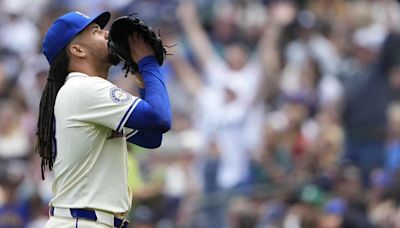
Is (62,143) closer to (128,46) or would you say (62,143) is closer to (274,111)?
(128,46)

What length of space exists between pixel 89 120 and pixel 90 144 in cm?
13

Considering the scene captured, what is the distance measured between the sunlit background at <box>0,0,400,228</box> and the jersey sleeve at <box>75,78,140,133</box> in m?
4.12

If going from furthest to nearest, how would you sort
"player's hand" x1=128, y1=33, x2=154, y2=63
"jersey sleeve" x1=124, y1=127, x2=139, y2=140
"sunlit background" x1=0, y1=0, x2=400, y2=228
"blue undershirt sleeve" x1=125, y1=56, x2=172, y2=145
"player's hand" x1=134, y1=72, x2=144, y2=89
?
1. "sunlit background" x1=0, y1=0, x2=400, y2=228
2. "jersey sleeve" x1=124, y1=127, x2=139, y2=140
3. "player's hand" x1=134, y1=72, x2=144, y2=89
4. "player's hand" x1=128, y1=33, x2=154, y2=63
5. "blue undershirt sleeve" x1=125, y1=56, x2=172, y2=145

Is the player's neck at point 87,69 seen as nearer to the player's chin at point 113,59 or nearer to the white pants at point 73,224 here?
the player's chin at point 113,59

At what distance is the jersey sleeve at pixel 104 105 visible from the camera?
5.02 m

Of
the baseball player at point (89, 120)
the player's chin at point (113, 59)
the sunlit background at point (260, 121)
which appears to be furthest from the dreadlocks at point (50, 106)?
the sunlit background at point (260, 121)

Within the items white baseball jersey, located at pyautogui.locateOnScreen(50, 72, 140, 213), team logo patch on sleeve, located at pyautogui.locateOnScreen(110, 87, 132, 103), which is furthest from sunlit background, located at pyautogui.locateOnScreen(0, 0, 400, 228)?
team logo patch on sleeve, located at pyautogui.locateOnScreen(110, 87, 132, 103)

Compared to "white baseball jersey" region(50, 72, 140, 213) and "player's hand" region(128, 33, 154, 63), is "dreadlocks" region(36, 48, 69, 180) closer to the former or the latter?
"white baseball jersey" region(50, 72, 140, 213)

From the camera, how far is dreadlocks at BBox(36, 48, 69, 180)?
17.1 ft

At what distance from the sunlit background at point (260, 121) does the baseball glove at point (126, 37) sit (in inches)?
159

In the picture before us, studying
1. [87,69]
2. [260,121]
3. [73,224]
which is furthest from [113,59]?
[260,121]

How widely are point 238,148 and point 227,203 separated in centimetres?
73

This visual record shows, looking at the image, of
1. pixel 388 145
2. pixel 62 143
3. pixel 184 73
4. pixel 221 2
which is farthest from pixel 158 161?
pixel 62 143

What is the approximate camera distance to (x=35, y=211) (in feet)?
33.9
